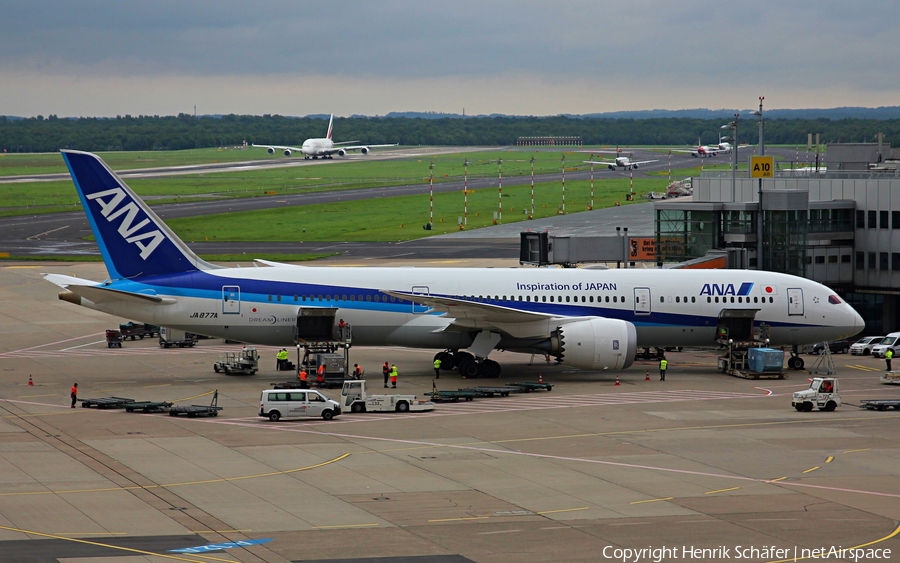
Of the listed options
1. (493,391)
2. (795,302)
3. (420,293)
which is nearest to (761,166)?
(795,302)

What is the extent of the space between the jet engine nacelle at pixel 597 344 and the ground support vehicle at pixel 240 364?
14.3 m

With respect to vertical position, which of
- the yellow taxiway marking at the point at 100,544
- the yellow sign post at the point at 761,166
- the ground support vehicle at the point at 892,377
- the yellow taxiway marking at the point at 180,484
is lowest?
the yellow taxiway marking at the point at 100,544

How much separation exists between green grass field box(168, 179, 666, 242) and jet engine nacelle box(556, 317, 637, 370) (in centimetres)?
6424

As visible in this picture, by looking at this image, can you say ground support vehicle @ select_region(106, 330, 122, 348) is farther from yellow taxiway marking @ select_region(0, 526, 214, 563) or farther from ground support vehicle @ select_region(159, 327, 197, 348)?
yellow taxiway marking @ select_region(0, 526, 214, 563)

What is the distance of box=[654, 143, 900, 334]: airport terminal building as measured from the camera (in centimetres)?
6094

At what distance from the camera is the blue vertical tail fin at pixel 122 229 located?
1865 inches

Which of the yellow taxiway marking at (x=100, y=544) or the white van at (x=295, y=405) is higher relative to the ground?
the white van at (x=295, y=405)

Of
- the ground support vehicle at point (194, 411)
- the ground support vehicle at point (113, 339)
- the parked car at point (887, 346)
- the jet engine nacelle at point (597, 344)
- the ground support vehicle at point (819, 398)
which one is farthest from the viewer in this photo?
the ground support vehicle at point (113, 339)

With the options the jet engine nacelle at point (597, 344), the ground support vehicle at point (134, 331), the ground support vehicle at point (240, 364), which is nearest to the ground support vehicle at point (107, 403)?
the ground support vehicle at point (240, 364)

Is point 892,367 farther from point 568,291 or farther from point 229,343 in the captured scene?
point 229,343

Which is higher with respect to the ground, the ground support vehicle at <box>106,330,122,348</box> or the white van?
the ground support vehicle at <box>106,330,122,348</box>

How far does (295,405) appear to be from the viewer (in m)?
39.6

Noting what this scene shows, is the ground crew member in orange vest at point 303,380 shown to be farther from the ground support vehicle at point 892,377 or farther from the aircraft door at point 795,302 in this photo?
the ground support vehicle at point 892,377

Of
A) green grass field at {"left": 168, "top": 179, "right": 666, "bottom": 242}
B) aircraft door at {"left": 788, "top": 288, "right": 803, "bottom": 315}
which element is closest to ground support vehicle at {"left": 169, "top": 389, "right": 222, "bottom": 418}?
aircraft door at {"left": 788, "top": 288, "right": 803, "bottom": 315}
